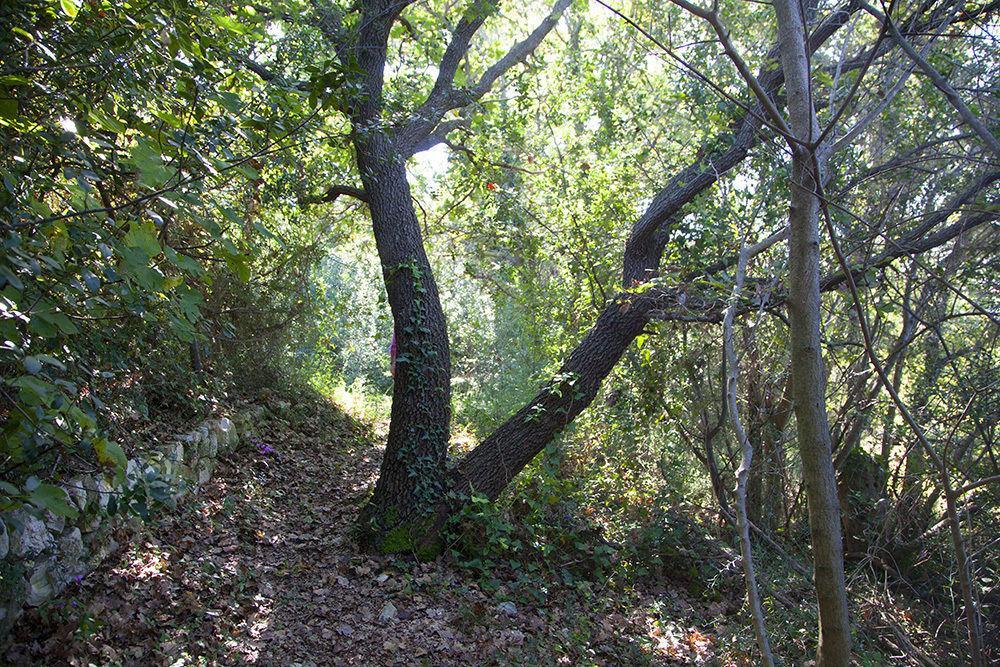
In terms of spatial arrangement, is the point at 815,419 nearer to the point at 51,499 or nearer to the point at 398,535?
the point at 51,499

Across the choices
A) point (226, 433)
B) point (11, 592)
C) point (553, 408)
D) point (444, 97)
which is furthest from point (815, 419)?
point (226, 433)

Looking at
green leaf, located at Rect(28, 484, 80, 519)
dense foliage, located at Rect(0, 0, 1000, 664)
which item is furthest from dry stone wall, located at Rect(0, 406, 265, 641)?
green leaf, located at Rect(28, 484, 80, 519)

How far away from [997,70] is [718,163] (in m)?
2.25

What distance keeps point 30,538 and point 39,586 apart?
263 millimetres

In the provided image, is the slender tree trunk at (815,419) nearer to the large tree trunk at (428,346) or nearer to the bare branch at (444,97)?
the large tree trunk at (428,346)

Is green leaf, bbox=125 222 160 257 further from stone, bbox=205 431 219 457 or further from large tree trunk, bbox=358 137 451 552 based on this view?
stone, bbox=205 431 219 457

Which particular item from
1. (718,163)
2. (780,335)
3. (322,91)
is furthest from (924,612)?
(322,91)

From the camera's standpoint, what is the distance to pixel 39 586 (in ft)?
11.1

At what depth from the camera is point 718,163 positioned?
19.3 ft

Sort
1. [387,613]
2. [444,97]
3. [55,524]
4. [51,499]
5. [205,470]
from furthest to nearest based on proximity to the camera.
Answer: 1. [444,97]
2. [205,470]
3. [387,613]
4. [55,524]
5. [51,499]

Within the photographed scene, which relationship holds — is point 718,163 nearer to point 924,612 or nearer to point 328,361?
point 924,612

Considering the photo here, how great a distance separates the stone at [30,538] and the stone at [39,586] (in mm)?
88

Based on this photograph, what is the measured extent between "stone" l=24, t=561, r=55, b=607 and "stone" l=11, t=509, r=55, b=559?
0.09 meters

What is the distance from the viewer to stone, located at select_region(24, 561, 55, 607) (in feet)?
10.8
